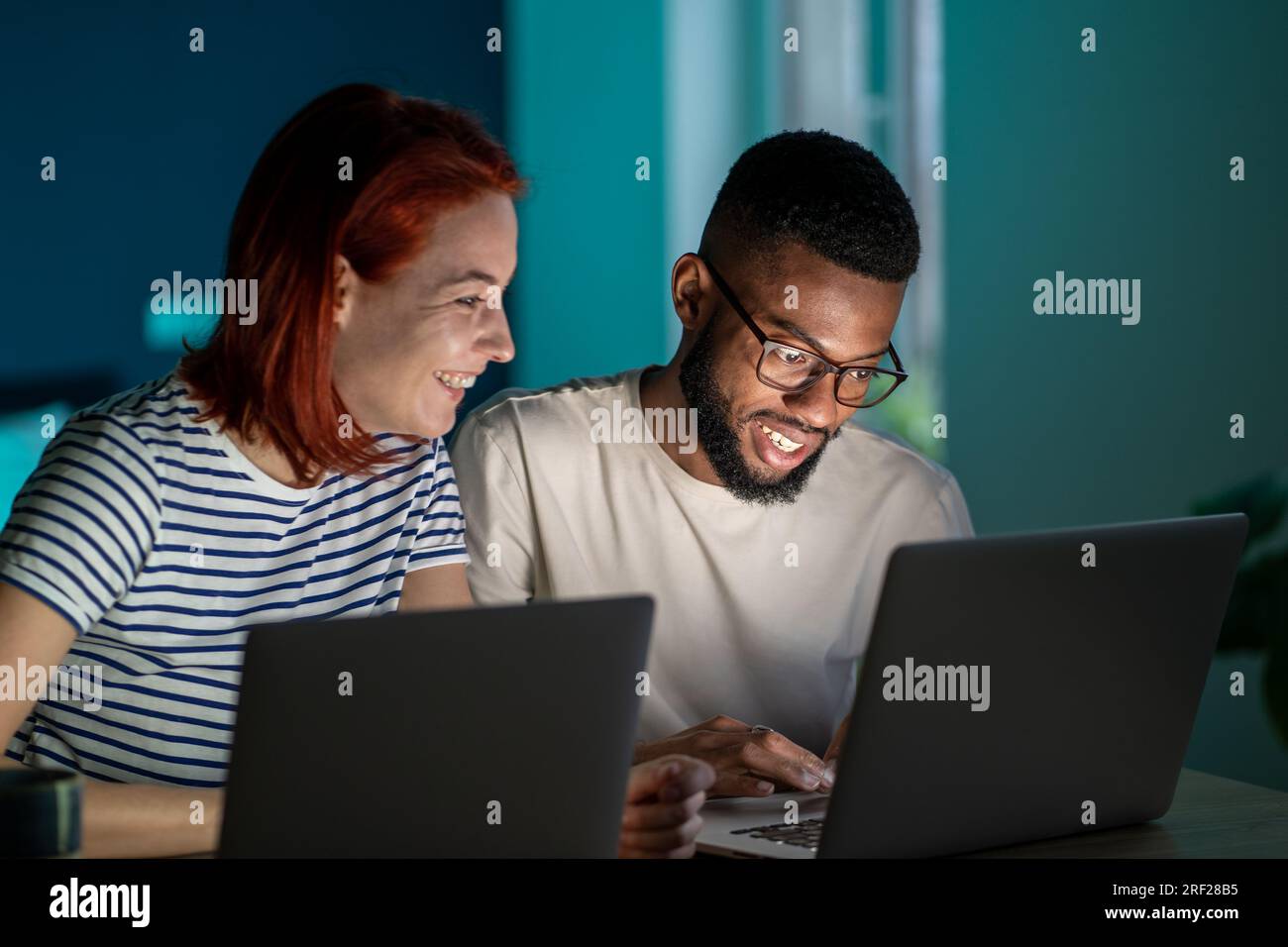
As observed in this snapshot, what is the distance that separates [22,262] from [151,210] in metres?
0.26

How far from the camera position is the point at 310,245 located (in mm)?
1498

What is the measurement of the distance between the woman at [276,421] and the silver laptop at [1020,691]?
60 centimetres

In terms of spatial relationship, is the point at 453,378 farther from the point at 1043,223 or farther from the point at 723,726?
the point at 1043,223

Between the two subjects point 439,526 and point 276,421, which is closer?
point 276,421

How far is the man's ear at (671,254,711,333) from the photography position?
2.01m

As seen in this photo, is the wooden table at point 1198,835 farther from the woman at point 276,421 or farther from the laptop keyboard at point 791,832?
the woman at point 276,421

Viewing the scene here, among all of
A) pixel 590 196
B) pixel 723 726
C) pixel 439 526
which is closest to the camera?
pixel 723 726

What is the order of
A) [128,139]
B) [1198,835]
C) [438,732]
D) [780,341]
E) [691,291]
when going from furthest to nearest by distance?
[128,139]
[691,291]
[780,341]
[1198,835]
[438,732]

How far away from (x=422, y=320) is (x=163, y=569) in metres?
0.39

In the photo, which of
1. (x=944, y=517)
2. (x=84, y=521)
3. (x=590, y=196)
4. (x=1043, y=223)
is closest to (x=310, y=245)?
(x=84, y=521)

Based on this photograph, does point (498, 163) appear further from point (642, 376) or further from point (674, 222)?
point (674, 222)

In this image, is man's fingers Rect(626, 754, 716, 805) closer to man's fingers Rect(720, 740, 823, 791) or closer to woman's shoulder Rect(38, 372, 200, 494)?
man's fingers Rect(720, 740, 823, 791)

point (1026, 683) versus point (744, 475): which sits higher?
point (744, 475)
